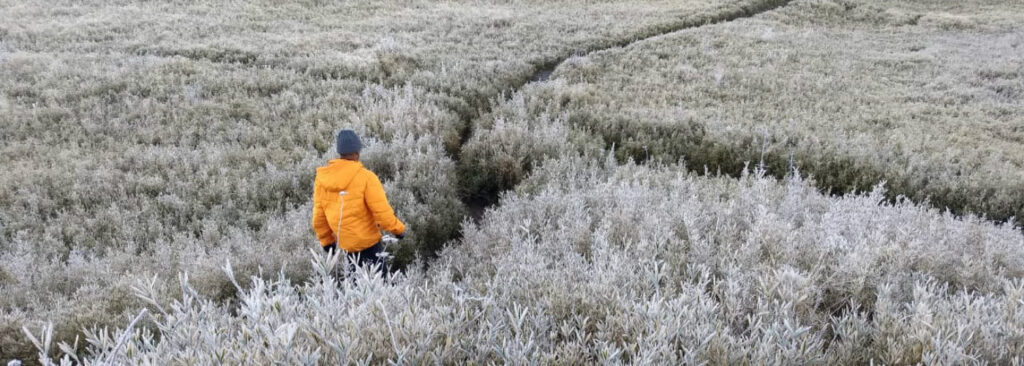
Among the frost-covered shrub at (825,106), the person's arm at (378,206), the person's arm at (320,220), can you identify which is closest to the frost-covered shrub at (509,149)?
the frost-covered shrub at (825,106)

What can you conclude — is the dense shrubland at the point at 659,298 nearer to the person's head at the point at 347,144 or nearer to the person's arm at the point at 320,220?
the person's arm at the point at 320,220

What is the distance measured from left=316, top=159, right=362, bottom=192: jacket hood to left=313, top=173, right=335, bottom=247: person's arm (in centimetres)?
16

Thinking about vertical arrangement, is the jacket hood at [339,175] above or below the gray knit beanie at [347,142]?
below

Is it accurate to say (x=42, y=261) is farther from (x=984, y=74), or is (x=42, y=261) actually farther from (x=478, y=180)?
(x=984, y=74)

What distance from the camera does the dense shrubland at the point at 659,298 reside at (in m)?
2.75

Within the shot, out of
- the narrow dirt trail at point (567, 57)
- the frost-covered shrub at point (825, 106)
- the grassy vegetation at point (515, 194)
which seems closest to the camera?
the grassy vegetation at point (515, 194)

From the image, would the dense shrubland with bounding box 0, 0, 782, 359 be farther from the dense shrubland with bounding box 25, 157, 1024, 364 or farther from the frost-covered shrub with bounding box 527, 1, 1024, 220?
the frost-covered shrub with bounding box 527, 1, 1024, 220

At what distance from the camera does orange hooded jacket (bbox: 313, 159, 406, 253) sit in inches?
181

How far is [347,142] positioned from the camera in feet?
15.2

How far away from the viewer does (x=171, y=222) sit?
20.6 feet

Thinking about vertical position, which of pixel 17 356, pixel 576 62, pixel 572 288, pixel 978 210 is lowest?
pixel 978 210

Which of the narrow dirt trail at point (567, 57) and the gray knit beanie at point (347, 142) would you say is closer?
the gray knit beanie at point (347, 142)

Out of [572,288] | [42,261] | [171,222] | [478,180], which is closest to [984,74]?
[478,180]

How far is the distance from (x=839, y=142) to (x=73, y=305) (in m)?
10.1
